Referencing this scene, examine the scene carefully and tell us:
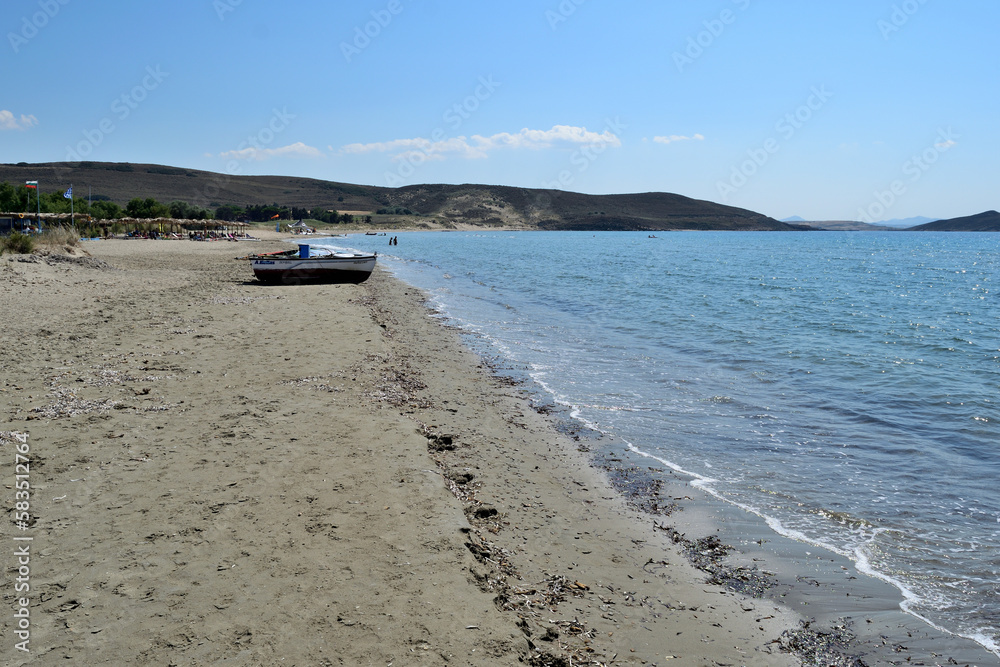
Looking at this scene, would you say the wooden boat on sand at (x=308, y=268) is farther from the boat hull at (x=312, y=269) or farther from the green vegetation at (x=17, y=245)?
the green vegetation at (x=17, y=245)

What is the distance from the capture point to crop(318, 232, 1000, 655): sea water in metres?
5.72

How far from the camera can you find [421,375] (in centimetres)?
1073

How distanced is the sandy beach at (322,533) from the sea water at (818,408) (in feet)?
4.64

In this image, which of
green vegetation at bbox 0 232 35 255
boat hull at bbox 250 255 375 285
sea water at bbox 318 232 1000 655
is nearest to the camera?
sea water at bbox 318 232 1000 655

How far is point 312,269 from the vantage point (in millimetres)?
25641

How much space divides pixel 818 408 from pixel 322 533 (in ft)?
28.5

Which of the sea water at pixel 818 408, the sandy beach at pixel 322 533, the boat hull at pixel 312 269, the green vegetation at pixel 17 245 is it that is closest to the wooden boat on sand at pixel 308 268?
the boat hull at pixel 312 269

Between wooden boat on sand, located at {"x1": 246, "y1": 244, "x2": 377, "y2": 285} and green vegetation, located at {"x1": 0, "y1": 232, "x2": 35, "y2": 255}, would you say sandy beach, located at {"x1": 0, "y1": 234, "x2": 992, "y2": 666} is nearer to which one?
wooden boat on sand, located at {"x1": 246, "y1": 244, "x2": 377, "y2": 285}

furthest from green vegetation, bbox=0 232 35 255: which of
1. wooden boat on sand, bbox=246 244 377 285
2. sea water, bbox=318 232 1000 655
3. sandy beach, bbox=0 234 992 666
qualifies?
sandy beach, bbox=0 234 992 666

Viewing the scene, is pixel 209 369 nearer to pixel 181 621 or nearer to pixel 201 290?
pixel 181 621

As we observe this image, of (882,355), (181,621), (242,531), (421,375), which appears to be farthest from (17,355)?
(882,355)

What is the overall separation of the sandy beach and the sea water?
1415 mm

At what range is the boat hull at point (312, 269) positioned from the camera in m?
24.6

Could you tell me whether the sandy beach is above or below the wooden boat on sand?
below
